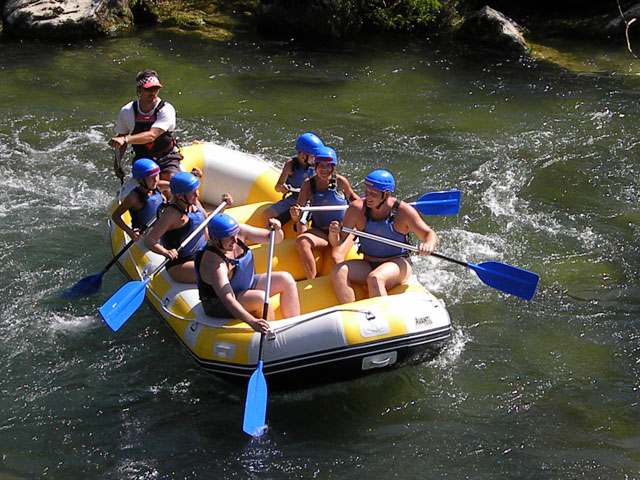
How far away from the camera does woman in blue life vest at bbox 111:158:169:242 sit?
589 centimetres

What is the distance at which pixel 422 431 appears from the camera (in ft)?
16.8

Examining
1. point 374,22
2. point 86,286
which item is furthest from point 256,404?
point 374,22

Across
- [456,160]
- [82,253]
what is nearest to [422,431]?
[82,253]

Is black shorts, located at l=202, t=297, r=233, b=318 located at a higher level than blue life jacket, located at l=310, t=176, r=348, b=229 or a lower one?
lower

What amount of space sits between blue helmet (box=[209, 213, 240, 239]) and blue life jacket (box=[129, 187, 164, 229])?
4.00 feet

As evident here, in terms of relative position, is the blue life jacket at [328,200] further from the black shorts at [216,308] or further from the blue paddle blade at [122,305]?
the blue paddle blade at [122,305]

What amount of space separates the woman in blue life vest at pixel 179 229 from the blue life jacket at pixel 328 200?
0.88 m

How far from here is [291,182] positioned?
6367 millimetres

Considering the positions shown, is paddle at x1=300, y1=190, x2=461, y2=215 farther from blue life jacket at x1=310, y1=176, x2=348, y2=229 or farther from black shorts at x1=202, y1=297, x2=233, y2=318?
black shorts at x1=202, y1=297, x2=233, y2=318

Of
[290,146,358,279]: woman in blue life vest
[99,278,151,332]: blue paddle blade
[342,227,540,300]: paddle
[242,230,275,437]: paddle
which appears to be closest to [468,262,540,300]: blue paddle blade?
[342,227,540,300]: paddle

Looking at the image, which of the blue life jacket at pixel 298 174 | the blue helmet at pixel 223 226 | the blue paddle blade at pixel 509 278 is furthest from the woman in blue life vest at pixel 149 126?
the blue paddle blade at pixel 509 278

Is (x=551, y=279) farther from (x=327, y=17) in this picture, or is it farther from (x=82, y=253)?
(x=327, y=17)

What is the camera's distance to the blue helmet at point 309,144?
6088 mm

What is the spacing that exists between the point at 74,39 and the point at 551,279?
29.4 feet
